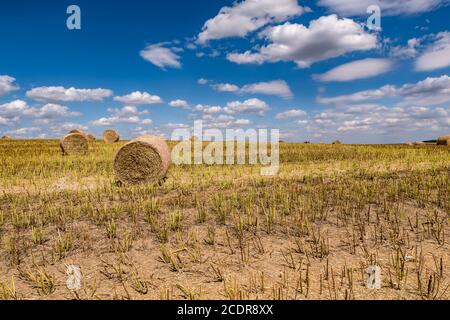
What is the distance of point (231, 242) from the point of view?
5773 millimetres

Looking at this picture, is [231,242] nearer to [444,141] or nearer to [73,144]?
[73,144]

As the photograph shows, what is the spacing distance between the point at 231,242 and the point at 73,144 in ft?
65.3

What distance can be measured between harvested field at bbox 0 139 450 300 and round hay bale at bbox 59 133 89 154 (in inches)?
535

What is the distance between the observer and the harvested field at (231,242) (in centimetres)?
419

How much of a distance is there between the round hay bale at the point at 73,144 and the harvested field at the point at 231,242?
13594mm

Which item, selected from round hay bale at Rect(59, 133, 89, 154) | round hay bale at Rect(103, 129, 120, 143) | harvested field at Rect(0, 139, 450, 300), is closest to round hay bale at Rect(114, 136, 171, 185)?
harvested field at Rect(0, 139, 450, 300)

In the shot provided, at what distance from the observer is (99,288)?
4.34 metres

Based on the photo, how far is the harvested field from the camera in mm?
4191

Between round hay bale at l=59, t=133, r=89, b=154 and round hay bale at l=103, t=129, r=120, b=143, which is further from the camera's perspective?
round hay bale at l=103, t=129, r=120, b=143

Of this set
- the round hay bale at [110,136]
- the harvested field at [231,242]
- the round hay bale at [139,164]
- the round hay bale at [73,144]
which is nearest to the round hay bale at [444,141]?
the harvested field at [231,242]

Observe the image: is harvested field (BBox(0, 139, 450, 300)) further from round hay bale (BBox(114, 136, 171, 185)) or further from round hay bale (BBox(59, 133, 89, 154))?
round hay bale (BBox(59, 133, 89, 154))

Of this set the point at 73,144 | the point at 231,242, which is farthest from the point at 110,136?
the point at 231,242

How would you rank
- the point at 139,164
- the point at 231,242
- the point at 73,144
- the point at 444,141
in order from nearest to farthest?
the point at 231,242
the point at 139,164
the point at 73,144
the point at 444,141
